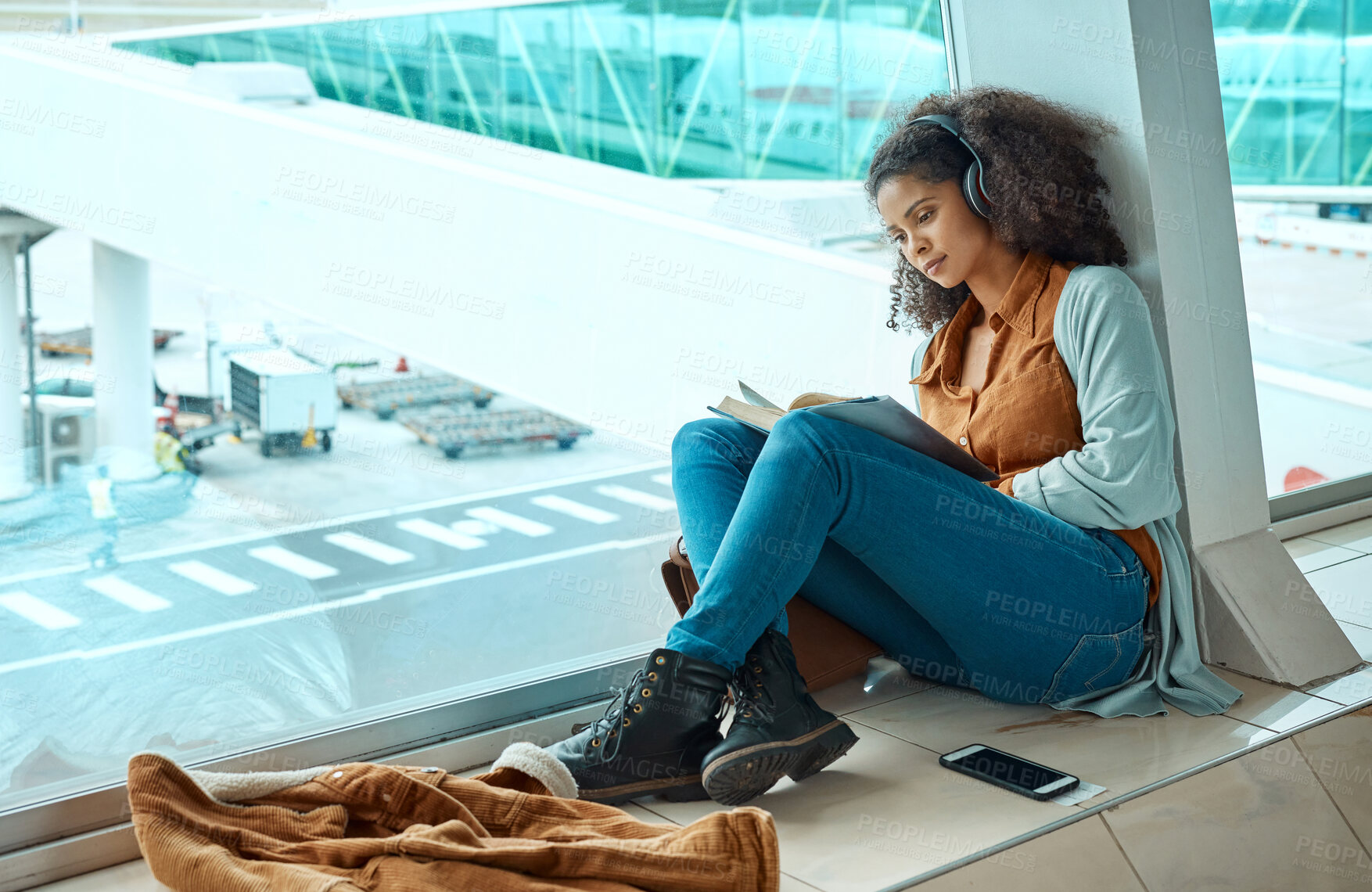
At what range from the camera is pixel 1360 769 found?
5.37 ft

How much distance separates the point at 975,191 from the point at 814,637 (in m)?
0.74

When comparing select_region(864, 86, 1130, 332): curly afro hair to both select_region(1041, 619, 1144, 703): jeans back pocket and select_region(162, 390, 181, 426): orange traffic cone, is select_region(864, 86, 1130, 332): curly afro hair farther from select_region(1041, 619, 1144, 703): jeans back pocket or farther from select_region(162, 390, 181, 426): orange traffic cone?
select_region(162, 390, 181, 426): orange traffic cone

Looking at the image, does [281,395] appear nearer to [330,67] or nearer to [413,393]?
[330,67]

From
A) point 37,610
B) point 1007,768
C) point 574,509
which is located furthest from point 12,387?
point 574,509

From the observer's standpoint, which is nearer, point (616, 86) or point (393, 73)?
point (393, 73)

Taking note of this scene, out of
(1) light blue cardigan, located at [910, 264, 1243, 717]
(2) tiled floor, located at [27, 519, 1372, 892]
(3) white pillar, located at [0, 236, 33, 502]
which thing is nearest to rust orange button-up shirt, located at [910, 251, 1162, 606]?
(1) light blue cardigan, located at [910, 264, 1243, 717]

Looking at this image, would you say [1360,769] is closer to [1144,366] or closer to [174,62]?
[1144,366]

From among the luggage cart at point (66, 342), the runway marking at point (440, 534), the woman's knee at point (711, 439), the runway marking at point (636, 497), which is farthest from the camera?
the runway marking at point (636, 497)

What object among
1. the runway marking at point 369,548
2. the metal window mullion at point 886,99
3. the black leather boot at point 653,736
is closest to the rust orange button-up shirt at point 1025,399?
the black leather boot at point 653,736

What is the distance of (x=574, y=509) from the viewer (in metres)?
5.23

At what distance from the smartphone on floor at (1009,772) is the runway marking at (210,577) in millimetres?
2020

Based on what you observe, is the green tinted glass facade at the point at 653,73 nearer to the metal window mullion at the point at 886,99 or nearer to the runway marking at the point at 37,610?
the metal window mullion at the point at 886,99

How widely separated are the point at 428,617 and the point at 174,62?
1538mm

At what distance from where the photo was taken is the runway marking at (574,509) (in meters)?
5.03
